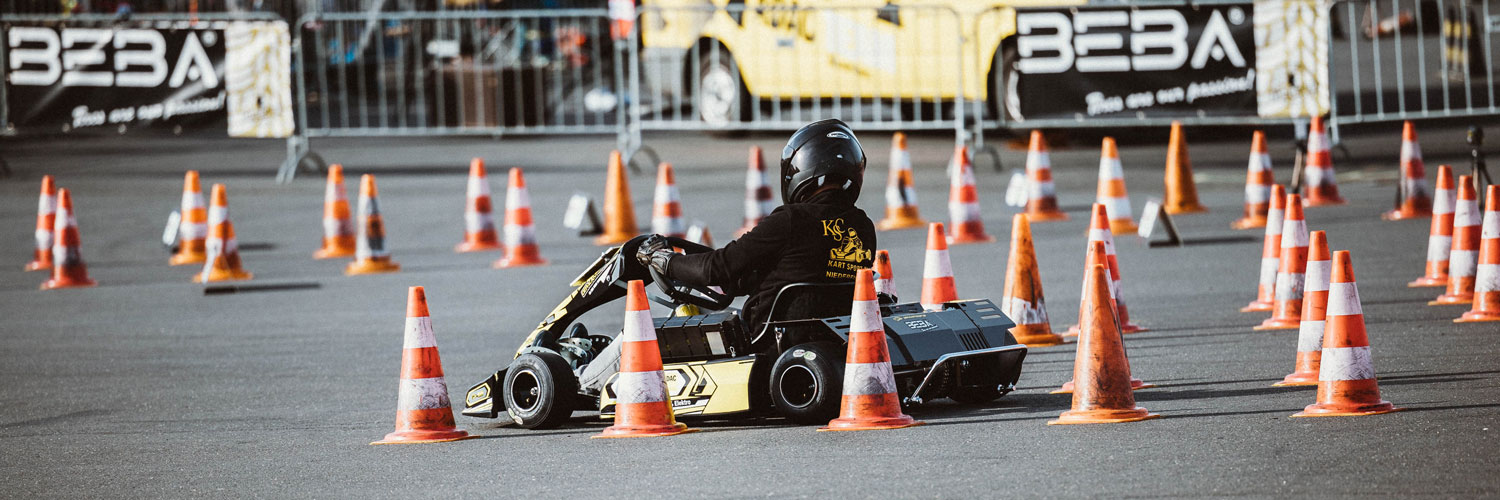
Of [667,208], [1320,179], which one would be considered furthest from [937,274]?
[1320,179]

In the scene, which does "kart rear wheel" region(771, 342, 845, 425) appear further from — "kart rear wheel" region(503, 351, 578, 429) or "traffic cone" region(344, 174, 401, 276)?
"traffic cone" region(344, 174, 401, 276)

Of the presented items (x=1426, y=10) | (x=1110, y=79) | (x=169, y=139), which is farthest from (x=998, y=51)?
(x=169, y=139)

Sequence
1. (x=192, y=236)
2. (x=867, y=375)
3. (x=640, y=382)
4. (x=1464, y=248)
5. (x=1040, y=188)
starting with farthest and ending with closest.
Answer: (x=1040, y=188) < (x=192, y=236) < (x=1464, y=248) < (x=640, y=382) < (x=867, y=375)

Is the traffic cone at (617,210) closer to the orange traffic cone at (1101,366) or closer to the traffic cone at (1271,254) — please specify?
the traffic cone at (1271,254)

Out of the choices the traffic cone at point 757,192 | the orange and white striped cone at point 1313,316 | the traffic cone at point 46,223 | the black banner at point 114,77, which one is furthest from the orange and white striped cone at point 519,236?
the black banner at point 114,77

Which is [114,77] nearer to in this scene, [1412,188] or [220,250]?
[220,250]

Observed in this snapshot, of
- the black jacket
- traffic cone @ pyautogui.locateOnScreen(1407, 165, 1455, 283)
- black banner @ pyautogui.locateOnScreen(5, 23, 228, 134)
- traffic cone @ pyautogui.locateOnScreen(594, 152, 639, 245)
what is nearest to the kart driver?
the black jacket

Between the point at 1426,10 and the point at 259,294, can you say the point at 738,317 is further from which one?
the point at 1426,10

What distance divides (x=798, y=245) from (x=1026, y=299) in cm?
247

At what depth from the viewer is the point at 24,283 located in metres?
14.4

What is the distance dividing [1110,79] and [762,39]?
13.5ft

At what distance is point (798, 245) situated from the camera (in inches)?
309

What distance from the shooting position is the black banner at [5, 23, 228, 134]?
2080 cm

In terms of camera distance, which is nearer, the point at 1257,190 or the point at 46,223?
the point at 46,223
